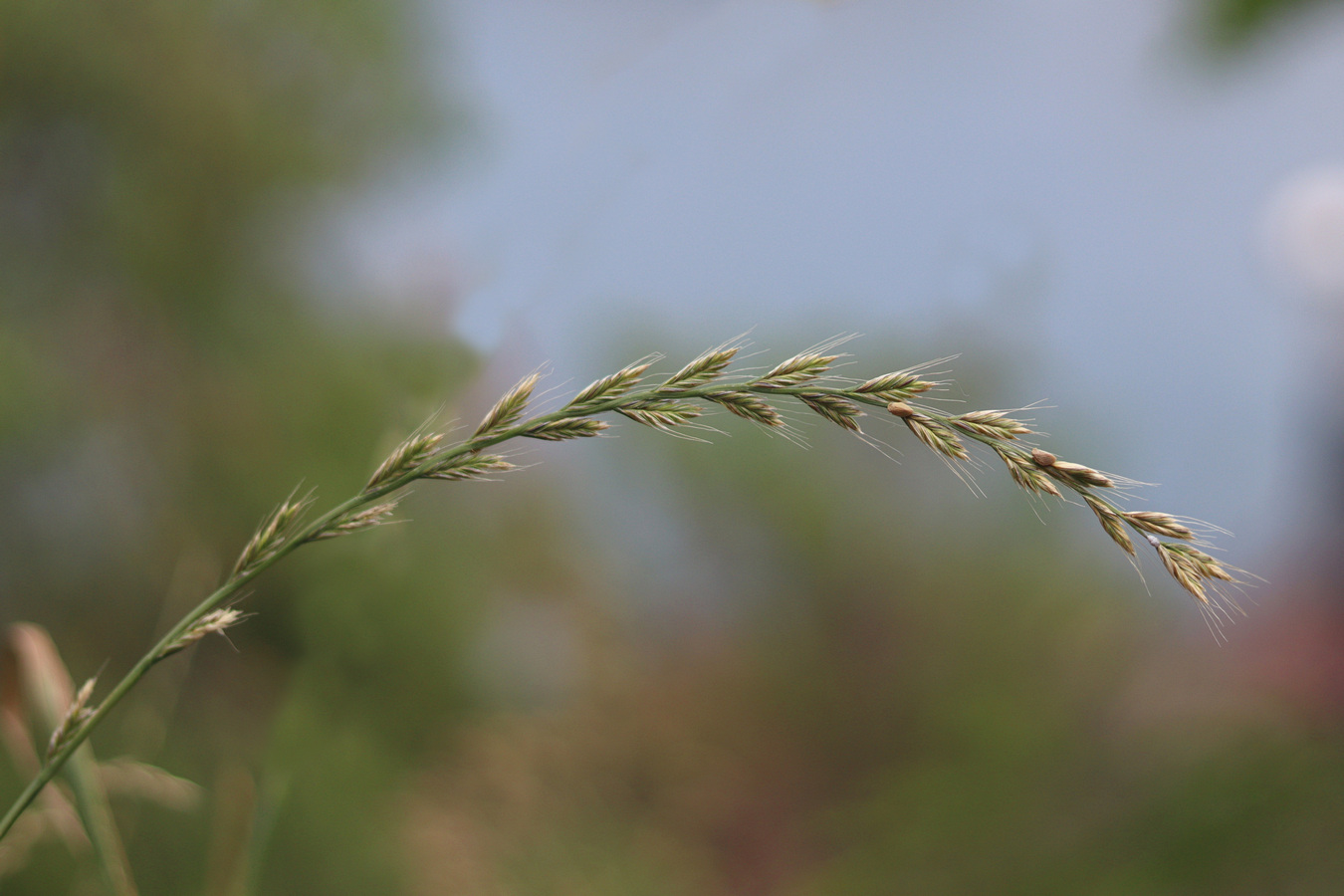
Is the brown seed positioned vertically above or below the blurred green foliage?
below

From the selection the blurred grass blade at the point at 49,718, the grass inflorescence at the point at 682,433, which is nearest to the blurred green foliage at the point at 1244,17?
the grass inflorescence at the point at 682,433

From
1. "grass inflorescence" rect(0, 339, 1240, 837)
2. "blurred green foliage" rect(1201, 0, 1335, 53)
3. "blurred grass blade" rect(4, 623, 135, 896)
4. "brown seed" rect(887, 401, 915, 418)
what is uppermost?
"blurred green foliage" rect(1201, 0, 1335, 53)

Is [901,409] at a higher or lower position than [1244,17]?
lower

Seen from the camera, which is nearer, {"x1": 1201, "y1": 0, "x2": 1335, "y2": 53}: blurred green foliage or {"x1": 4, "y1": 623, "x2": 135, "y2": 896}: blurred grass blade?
{"x1": 4, "y1": 623, "x2": 135, "y2": 896}: blurred grass blade

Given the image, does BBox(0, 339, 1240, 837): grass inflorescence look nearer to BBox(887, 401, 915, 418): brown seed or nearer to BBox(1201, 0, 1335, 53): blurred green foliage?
BBox(887, 401, 915, 418): brown seed

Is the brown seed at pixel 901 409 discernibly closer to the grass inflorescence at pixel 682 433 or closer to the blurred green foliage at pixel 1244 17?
the grass inflorescence at pixel 682 433

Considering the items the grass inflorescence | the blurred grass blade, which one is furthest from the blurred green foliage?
the blurred grass blade

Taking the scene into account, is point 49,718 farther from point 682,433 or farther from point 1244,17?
point 1244,17

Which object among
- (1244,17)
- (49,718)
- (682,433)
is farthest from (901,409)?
(1244,17)

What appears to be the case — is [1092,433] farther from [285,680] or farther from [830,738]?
[285,680]
